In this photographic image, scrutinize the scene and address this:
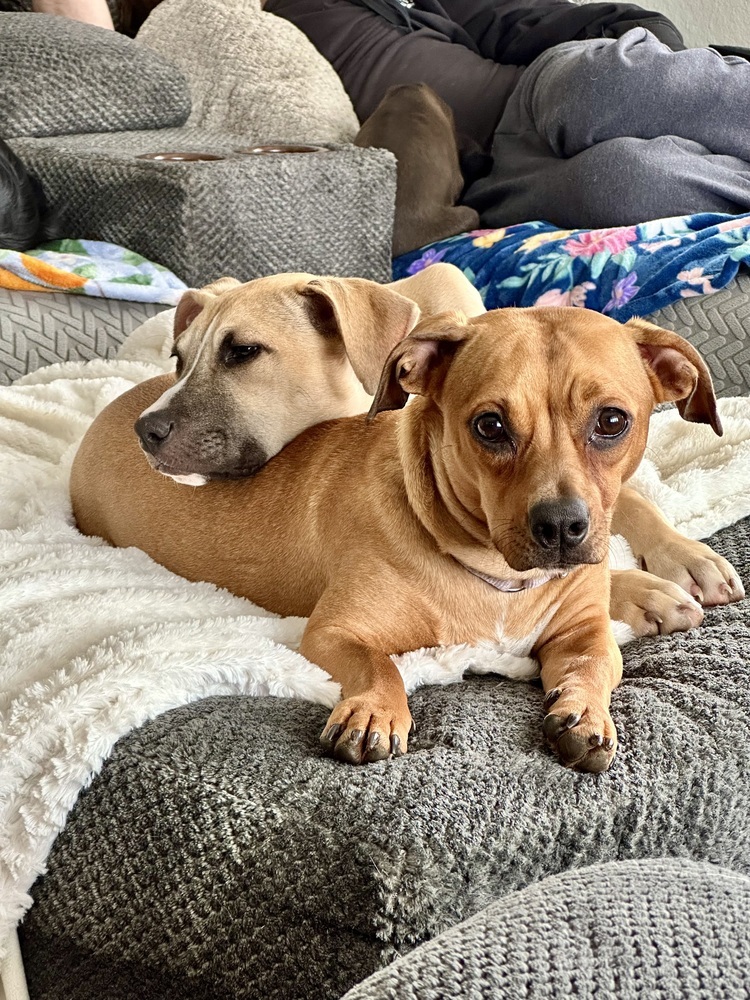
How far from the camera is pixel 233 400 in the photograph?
2.00 meters

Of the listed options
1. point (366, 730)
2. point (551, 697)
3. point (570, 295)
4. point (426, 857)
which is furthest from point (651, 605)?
point (570, 295)

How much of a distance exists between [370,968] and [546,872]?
0.29 meters

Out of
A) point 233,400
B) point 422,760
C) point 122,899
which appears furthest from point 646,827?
point 233,400

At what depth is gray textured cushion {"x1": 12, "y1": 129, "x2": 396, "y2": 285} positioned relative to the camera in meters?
3.21

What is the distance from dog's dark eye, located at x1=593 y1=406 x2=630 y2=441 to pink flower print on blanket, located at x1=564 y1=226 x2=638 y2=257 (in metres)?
1.87

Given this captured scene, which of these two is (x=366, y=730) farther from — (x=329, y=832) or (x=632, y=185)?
(x=632, y=185)

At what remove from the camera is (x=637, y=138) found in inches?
146

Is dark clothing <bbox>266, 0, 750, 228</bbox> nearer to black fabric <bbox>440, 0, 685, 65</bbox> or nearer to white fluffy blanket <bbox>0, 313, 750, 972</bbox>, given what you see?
black fabric <bbox>440, 0, 685, 65</bbox>

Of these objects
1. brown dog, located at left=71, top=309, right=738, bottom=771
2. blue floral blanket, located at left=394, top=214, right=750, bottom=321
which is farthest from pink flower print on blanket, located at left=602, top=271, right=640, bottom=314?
brown dog, located at left=71, top=309, right=738, bottom=771

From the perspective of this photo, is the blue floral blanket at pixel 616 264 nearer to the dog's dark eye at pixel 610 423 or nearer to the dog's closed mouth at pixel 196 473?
the dog's closed mouth at pixel 196 473

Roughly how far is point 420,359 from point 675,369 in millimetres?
414

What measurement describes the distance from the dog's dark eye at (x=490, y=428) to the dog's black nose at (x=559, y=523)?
5.6 inches

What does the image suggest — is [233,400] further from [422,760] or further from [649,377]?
[422,760]

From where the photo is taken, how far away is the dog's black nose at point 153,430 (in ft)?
6.29
